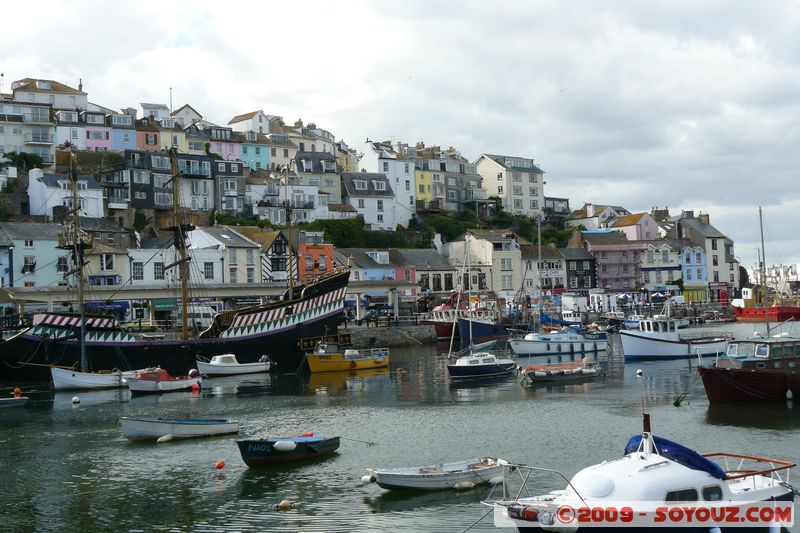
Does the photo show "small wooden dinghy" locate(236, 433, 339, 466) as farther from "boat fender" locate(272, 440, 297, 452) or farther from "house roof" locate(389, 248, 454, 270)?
"house roof" locate(389, 248, 454, 270)

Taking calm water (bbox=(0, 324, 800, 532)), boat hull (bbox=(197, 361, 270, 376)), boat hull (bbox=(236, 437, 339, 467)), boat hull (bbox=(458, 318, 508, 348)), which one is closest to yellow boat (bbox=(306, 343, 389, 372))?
boat hull (bbox=(197, 361, 270, 376))

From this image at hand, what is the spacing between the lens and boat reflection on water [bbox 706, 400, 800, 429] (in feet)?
106

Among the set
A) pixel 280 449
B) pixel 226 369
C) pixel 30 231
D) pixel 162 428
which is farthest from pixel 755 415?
pixel 30 231

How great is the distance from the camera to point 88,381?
1973 inches

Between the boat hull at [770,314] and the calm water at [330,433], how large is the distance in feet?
177

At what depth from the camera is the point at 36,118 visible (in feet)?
325

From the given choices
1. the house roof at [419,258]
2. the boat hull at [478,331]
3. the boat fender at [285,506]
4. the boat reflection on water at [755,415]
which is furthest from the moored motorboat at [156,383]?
the house roof at [419,258]

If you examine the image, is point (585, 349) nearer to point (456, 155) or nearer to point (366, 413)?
point (366, 413)

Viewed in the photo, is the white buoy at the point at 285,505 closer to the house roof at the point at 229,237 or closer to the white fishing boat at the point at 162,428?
the white fishing boat at the point at 162,428

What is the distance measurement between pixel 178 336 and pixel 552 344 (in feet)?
92.7

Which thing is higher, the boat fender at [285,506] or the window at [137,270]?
the window at [137,270]

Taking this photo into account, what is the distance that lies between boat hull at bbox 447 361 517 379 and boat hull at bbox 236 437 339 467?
2092 centimetres

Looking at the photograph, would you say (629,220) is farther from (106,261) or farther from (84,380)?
(84,380)

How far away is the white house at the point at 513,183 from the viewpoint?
132 meters
